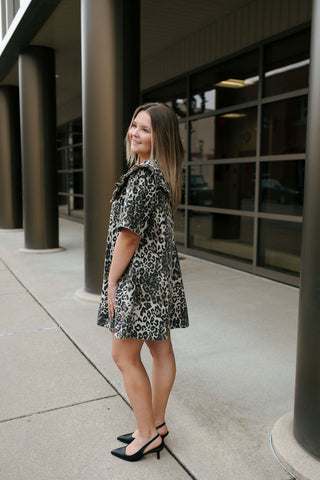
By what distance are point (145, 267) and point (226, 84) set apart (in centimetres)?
657

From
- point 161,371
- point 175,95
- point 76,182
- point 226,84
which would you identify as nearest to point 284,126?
point 226,84

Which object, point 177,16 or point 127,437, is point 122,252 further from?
point 177,16

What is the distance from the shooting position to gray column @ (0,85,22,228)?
43.8ft

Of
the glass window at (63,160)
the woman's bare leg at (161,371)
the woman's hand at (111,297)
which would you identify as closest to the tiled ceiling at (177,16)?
the woman's hand at (111,297)

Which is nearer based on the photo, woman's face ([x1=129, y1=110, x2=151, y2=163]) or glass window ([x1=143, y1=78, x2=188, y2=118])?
woman's face ([x1=129, y1=110, x2=151, y2=163])

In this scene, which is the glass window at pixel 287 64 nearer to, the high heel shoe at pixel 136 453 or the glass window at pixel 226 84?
the glass window at pixel 226 84

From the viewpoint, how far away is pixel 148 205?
91.2 inches

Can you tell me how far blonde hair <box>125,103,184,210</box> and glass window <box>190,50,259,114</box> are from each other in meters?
5.40

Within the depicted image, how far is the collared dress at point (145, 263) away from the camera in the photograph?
2.30 m

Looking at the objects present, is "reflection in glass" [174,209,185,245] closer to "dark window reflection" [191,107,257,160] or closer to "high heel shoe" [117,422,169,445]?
"dark window reflection" [191,107,257,160]

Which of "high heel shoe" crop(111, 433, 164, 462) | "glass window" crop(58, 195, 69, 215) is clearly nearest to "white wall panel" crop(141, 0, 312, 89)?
"high heel shoe" crop(111, 433, 164, 462)

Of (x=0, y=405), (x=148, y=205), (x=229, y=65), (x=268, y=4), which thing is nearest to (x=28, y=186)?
(x=229, y=65)

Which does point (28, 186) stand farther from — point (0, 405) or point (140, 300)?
point (140, 300)

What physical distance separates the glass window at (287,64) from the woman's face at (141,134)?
15.5 ft
